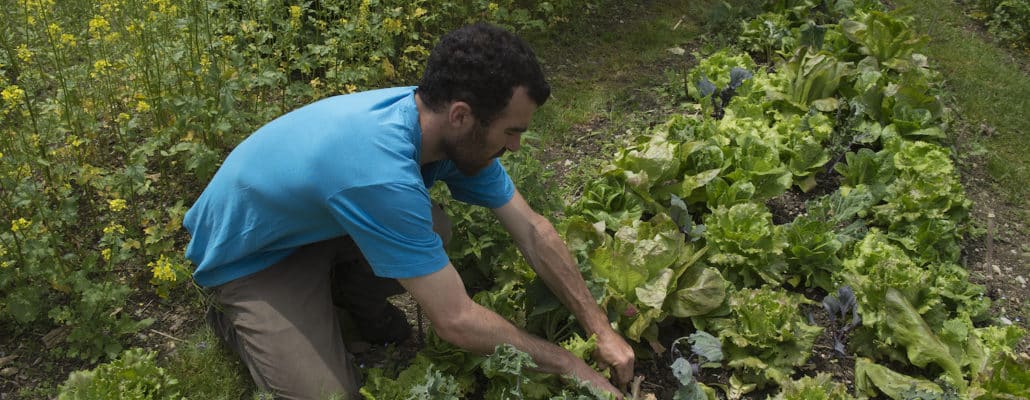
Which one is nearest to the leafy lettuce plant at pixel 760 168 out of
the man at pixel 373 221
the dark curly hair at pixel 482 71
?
the man at pixel 373 221

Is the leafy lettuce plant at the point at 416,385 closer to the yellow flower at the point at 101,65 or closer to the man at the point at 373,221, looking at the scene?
the man at the point at 373,221

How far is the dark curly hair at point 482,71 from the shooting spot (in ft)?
8.13

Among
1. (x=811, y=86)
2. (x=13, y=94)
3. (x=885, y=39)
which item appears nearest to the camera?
(x=13, y=94)

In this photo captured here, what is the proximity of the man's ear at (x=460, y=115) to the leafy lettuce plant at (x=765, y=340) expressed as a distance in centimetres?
150

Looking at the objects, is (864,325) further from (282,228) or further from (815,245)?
(282,228)

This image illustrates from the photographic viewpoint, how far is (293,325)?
2977mm

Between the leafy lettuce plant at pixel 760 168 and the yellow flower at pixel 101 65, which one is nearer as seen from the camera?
the yellow flower at pixel 101 65

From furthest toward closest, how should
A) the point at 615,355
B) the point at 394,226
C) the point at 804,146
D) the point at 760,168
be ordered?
the point at 804,146, the point at 760,168, the point at 615,355, the point at 394,226

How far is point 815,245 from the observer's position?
12.3ft

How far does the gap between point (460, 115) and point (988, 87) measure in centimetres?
535

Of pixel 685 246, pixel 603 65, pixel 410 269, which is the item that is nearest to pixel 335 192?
pixel 410 269

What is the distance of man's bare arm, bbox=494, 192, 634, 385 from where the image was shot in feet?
9.65

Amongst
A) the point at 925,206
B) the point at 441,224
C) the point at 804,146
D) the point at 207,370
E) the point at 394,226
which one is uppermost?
the point at 394,226

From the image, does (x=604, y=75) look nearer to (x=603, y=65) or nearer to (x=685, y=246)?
(x=603, y=65)
